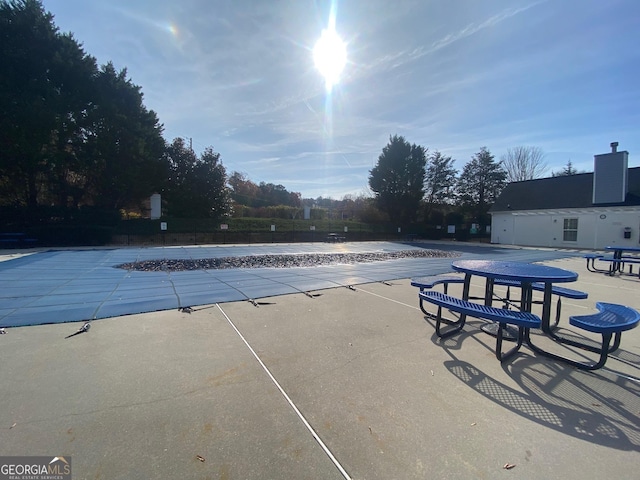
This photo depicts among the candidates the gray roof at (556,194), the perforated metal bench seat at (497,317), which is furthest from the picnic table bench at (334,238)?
the perforated metal bench seat at (497,317)

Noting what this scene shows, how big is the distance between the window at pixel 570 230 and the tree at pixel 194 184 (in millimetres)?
26271

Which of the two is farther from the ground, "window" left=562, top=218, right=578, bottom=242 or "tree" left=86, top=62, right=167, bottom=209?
"tree" left=86, top=62, right=167, bottom=209

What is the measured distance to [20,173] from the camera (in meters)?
17.3

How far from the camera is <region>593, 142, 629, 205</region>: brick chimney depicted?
19.4 m

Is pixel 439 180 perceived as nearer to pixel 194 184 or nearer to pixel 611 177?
pixel 611 177

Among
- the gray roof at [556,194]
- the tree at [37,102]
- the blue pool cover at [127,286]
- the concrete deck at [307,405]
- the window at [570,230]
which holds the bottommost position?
the concrete deck at [307,405]

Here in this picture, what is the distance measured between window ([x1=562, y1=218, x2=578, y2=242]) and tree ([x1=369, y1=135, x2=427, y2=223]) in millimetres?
12851

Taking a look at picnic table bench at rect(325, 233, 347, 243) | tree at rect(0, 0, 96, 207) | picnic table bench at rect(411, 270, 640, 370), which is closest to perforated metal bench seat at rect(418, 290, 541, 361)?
picnic table bench at rect(411, 270, 640, 370)

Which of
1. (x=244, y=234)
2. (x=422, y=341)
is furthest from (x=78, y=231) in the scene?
(x=422, y=341)

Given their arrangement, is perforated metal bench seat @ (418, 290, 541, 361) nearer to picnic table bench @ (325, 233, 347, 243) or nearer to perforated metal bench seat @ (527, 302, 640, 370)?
perforated metal bench seat @ (527, 302, 640, 370)

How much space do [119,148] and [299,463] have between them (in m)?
23.2

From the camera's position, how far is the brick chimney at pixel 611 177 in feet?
63.8

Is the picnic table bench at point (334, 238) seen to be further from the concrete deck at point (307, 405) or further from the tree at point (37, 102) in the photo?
Result: the concrete deck at point (307, 405)

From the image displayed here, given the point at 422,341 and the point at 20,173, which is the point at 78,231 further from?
the point at 422,341
